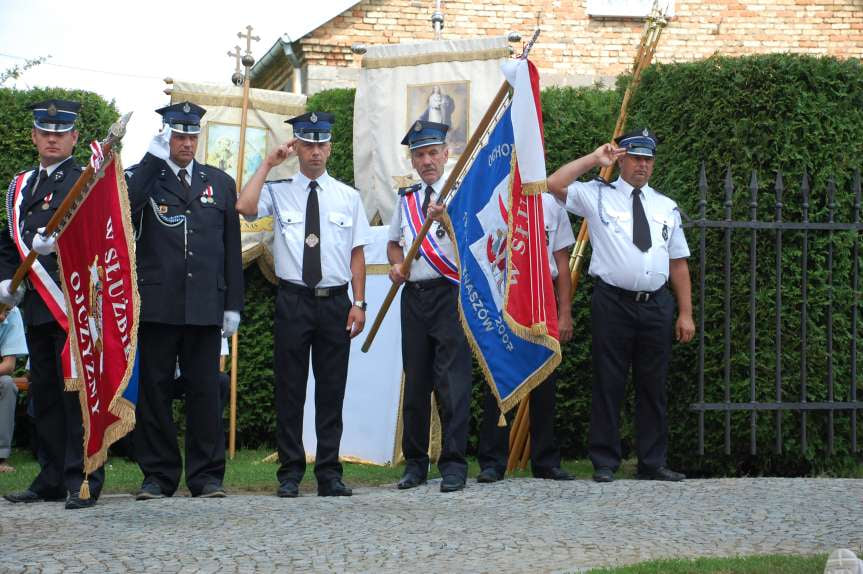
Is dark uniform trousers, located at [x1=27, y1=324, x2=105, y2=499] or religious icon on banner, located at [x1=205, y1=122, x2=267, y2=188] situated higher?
religious icon on banner, located at [x1=205, y1=122, x2=267, y2=188]

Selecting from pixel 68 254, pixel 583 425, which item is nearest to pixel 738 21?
pixel 583 425

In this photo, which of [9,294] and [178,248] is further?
[178,248]

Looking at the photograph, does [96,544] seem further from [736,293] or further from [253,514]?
[736,293]

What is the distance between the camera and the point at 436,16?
19.8 metres

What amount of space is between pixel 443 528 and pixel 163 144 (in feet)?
8.94

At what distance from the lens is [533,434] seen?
8.07m

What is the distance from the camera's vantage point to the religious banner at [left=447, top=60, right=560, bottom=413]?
22.8ft

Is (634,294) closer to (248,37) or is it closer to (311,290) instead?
(311,290)

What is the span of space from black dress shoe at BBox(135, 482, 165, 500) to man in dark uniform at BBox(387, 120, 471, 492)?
1.39 m

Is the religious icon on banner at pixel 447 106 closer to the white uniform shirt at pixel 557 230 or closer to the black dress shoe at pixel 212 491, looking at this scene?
the white uniform shirt at pixel 557 230

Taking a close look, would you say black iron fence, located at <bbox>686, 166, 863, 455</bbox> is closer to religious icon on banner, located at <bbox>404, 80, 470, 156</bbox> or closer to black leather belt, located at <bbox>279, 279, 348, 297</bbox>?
black leather belt, located at <bbox>279, 279, 348, 297</bbox>

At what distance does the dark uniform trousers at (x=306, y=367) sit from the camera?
290 inches

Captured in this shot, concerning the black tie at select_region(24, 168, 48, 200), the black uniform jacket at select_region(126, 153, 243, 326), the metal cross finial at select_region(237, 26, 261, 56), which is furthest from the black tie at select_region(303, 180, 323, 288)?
the metal cross finial at select_region(237, 26, 261, 56)

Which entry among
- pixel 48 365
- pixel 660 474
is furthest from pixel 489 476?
pixel 48 365
